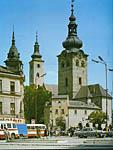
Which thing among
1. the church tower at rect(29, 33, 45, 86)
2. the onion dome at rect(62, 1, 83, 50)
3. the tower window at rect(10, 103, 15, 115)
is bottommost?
the tower window at rect(10, 103, 15, 115)

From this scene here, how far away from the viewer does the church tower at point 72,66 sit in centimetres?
15132

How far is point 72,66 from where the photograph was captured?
15625 centimetres

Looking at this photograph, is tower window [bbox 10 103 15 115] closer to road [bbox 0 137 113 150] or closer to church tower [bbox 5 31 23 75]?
church tower [bbox 5 31 23 75]

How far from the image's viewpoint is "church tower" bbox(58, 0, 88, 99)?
151 m

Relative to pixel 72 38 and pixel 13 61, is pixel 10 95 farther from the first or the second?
pixel 72 38

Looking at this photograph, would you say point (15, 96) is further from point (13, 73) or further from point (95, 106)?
point (95, 106)

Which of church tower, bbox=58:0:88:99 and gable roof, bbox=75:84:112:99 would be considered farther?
church tower, bbox=58:0:88:99

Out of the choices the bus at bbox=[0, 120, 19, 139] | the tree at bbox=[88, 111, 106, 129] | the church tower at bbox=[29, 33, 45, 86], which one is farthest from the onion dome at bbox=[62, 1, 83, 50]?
the bus at bbox=[0, 120, 19, 139]

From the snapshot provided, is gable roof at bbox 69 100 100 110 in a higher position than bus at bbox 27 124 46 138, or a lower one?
higher

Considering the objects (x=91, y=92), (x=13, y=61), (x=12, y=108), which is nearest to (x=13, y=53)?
(x=13, y=61)

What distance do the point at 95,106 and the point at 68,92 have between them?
634 inches

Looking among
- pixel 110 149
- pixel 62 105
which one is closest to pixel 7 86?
pixel 110 149

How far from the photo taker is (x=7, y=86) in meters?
62.3

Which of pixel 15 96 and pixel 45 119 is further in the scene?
pixel 45 119
